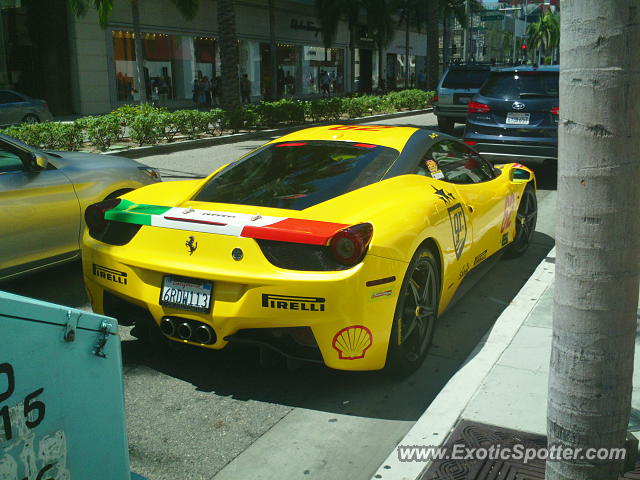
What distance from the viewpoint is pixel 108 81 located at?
31.7 m

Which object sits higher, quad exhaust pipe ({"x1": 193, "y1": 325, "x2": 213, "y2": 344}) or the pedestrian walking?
the pedestrian walking

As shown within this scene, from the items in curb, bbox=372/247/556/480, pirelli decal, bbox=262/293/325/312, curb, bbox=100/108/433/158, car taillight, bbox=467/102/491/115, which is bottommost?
curb, bbox=372/247/556/480

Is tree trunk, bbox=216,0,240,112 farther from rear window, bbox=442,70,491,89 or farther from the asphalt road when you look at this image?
the asphalt road

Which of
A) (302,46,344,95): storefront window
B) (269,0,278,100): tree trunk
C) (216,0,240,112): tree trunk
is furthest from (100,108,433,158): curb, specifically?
(302,46,344,95): storefront window

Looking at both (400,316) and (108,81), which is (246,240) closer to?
(400,316)

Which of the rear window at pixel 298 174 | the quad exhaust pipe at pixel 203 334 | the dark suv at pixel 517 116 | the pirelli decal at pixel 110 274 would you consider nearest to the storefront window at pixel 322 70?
the dark suv at pixel 517 116

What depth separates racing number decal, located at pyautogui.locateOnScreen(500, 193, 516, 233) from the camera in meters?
6.19

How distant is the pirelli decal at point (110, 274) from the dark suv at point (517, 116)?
7416 millimetres

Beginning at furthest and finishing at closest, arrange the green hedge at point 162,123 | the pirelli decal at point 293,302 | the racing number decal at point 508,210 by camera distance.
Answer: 1. the green hedge at point 162,123
2. the racing number decal at point 508,210
3. the pirelli decal at point 293,302

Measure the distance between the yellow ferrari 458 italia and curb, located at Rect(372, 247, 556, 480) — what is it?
35cm

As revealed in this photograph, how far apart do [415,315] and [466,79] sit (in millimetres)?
16863

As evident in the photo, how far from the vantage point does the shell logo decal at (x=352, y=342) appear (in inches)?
152

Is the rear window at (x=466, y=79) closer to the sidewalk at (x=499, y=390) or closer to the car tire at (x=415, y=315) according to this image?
the sidewalk at (x=499, y=390)

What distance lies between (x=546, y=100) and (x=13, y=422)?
9.76 meters
